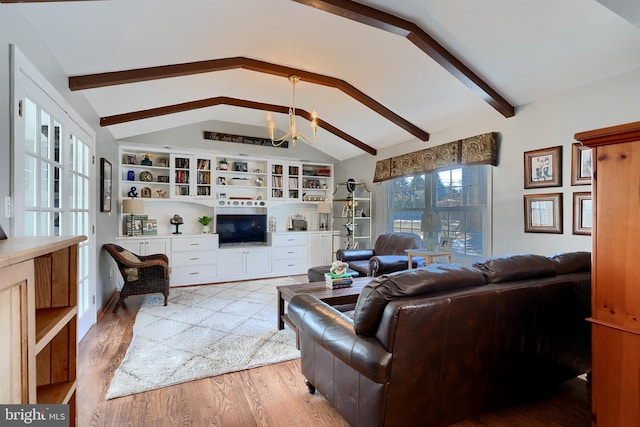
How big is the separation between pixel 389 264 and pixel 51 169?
349 cm

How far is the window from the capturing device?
150 inches

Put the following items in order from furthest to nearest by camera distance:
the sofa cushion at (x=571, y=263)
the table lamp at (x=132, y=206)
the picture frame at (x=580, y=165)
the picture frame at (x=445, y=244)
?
1. the table lamp at (x=132, y=206)
2. the picture frame at (x=445, y=244)
3. the picture frame at (x=580, y=165)
4. the sofa cushion at (x=571, y=263)

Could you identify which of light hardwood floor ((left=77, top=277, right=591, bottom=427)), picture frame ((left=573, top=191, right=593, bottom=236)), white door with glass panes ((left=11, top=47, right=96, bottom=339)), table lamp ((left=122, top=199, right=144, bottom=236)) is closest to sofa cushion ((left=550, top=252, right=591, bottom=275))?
light hardwood floor ((left=77, top=277, right=591, bottom=427))

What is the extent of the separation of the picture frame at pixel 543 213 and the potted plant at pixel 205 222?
188 inches

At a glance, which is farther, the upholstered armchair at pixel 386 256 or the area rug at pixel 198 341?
Answer: the upholstered armchair at pixel 386 256

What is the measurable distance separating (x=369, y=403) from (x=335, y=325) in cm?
39

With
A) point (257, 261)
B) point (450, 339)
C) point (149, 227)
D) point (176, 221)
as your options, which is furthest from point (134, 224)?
point (450, 339)

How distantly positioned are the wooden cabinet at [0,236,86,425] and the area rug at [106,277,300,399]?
784mm

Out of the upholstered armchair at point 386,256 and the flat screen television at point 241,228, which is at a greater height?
the flat screen television at point 241,228

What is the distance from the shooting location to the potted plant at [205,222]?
18.0ft

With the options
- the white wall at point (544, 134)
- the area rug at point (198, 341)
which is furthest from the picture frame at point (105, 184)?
the white wall at point (544, 134)

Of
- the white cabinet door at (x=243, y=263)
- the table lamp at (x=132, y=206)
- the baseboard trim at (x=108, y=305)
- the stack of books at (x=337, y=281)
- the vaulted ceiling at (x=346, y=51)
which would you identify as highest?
the vaulted ceiling at (x=346, y=51)

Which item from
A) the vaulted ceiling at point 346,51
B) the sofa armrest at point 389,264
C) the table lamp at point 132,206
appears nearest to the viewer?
the vaulted ceiling at point 346,51

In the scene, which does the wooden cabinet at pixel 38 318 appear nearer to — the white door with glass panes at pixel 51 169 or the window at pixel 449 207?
the white door with glass panes at pixel 51 169
